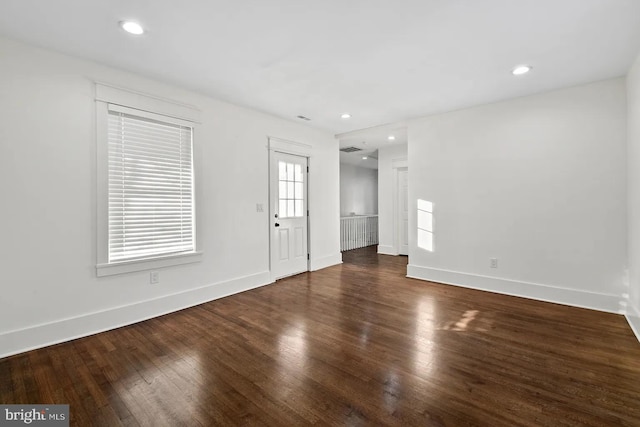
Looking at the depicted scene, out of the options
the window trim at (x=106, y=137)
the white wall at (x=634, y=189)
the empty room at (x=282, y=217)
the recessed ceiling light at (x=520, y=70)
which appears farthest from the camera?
the recessed ceiling light at (x=520, y=70)

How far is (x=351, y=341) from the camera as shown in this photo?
254cm

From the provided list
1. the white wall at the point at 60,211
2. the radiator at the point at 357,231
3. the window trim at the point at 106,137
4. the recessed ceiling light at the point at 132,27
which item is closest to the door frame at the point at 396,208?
the radiator at the point at 357,231

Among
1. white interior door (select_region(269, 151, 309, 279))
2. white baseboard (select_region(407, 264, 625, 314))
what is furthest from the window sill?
white baseboard (select_region(407, 264, 625, 314))

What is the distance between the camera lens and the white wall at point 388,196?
22.4 feet

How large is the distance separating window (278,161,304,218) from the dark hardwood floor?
1888 mm

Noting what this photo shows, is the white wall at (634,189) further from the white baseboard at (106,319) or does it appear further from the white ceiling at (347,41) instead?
the white baseboard at (106,319)

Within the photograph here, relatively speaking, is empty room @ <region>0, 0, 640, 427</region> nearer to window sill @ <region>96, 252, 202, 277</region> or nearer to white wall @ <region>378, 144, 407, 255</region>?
window sill @ <region>96, 252, 202, 277</region>

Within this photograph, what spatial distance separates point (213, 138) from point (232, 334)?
8.07 ft

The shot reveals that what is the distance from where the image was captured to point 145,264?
3.11 m

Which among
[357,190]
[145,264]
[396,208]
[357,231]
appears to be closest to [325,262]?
[396,208]

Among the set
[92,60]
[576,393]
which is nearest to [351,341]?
[576,393]

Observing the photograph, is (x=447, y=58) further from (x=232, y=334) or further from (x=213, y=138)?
(x=232, y=334)

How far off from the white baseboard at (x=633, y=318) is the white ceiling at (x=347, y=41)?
2.46m

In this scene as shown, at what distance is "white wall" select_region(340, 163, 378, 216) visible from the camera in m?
9.20
